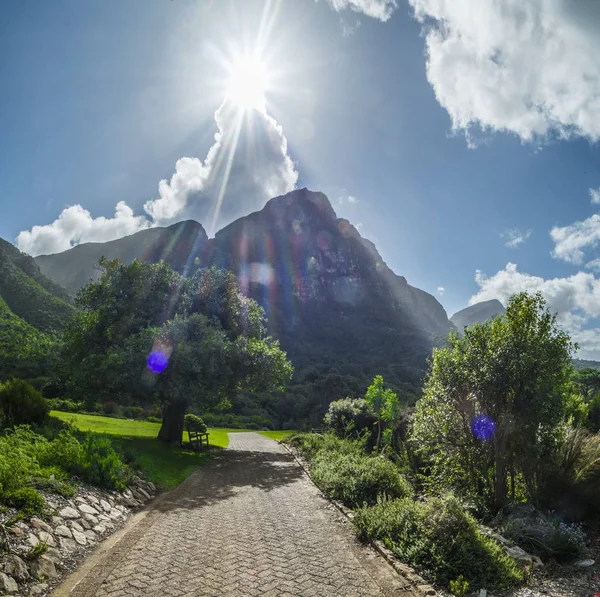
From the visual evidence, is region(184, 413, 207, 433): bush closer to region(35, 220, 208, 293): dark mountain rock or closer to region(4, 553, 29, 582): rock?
region(4, 553, 29, 582): rock

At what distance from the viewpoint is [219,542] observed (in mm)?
8055

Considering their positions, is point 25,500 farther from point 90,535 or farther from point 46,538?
point 90,535

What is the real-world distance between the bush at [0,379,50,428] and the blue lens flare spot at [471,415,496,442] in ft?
44.1

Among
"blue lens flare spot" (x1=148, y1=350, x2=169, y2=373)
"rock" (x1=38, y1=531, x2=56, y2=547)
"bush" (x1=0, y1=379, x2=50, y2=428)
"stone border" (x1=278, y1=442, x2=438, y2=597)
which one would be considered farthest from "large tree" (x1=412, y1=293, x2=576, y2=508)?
"blue lens flare spot" (x1=148, y1=350, x2=169, y2=373)

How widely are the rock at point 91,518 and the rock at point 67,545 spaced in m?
1.08

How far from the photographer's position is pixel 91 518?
823cm

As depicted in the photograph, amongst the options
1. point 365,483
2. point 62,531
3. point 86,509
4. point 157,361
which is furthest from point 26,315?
point 365,483

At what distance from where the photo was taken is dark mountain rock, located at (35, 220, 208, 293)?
163 meters

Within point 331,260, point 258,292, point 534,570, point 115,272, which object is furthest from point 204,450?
point 331,260

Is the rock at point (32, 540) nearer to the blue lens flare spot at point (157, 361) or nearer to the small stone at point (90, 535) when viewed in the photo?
the small stone at point (90, 535)

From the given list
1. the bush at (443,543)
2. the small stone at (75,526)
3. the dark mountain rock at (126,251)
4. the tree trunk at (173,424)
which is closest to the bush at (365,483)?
the bush at (443,543)

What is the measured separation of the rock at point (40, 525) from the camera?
6.55 meters

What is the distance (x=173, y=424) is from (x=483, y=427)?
18375 millimetres

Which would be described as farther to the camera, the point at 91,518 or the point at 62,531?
the point at 91,518
